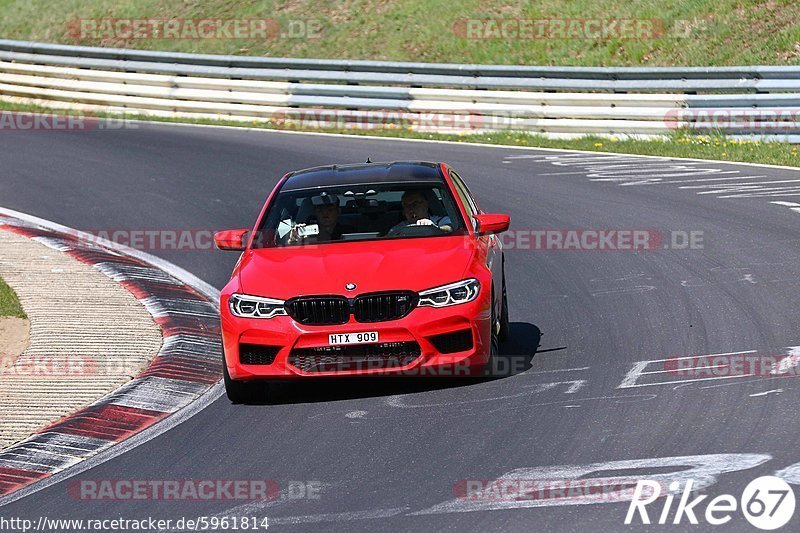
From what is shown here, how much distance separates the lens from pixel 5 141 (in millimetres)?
23188

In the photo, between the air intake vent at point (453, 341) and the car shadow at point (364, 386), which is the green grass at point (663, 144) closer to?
the car shadow at point (364, 386)

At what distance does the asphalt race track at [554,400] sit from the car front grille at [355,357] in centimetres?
28

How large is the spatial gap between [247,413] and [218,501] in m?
1.92

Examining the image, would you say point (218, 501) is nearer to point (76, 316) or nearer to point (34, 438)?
point (34, 438)

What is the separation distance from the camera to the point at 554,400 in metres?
8.35

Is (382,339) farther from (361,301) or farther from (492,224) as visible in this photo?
(492,224)

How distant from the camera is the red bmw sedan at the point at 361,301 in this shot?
855 cm

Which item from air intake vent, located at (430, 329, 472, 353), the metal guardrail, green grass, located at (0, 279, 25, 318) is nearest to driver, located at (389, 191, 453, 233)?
air intake vent, located at (430, 329, 472, 353)

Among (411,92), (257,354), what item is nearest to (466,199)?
(257,354)

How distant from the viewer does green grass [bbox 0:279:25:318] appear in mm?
11555

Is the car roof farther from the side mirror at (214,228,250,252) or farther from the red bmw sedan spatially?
the side mirror at (214,228,250,252)

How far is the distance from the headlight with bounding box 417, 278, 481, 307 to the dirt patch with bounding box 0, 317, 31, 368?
348cm

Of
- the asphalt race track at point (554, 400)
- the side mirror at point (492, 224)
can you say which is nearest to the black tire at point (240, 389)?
the asphalt race track at point (554, 400)

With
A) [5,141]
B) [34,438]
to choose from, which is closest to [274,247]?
[34,438]
